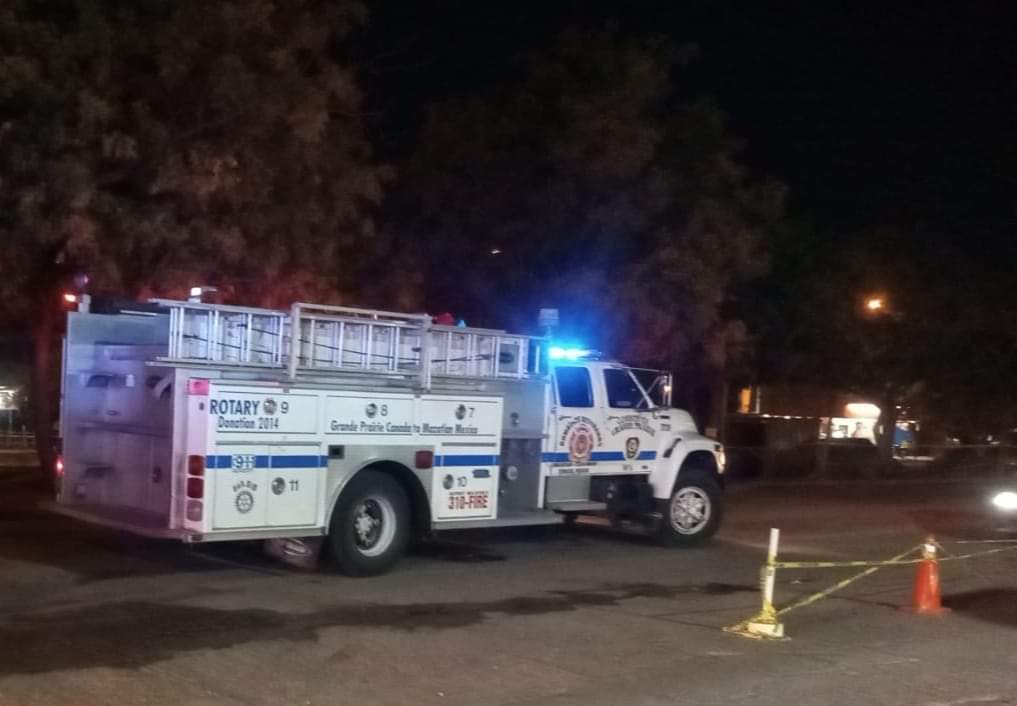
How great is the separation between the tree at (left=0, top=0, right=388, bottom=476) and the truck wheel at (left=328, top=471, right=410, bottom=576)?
16.4 feet

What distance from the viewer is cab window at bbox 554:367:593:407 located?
52.6ft

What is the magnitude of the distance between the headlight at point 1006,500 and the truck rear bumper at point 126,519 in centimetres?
1299

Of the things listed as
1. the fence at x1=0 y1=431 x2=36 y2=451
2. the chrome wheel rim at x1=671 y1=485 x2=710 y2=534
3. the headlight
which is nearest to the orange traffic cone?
the chrome wheel rim at x1=671 y1=485 x2=710 y2=534

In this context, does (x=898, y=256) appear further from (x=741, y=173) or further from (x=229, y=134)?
(x=229, y=134)

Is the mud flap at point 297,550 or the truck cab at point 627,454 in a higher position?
the truck cab at point 627,454

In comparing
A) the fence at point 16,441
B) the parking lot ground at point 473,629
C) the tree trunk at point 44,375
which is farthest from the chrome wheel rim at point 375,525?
the fence at point 16,441

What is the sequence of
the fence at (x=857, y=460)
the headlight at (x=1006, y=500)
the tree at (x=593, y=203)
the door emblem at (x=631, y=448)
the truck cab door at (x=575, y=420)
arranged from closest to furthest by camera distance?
the truck cab door at (x=575, y=420) → the door emblem at (x=631, y=448) → the headlight at (x=1006, y=500) → the tree at (x=593, y=203) → the fence at (x=857, y=460)

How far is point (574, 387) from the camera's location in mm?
16266

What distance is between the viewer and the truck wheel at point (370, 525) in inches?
518

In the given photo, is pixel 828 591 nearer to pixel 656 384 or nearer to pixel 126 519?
pixel 656 384

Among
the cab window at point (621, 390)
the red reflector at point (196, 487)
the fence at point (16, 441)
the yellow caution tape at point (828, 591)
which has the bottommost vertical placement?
the fence at point (16, 441)

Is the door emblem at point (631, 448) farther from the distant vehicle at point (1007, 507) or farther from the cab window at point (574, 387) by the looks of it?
the distant vehicle at point (1007, 507)

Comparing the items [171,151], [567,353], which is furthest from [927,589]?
[171,151]

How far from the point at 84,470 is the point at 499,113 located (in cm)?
1257
